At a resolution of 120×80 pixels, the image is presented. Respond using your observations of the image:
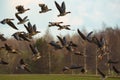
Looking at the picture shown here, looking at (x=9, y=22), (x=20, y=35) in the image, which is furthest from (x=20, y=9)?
(x=20, y=35)

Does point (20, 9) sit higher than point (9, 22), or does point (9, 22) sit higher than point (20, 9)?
point (20, 9)

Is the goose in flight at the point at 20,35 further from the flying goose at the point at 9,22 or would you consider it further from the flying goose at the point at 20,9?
the flying goose at the point at 20,9

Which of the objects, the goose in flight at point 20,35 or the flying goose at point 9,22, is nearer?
the flying goose at point 9,22

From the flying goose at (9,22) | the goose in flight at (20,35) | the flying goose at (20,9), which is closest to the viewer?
the flying goose at (20,9)

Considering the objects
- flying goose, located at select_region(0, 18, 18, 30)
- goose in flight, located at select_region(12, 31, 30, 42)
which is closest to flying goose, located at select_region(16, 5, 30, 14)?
flying goose, located at select_region(0, 18, 18, 30)

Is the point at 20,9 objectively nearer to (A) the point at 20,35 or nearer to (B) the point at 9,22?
(B) the point at 9,22

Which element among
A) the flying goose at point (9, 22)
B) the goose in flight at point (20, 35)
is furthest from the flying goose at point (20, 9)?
the goose in flight at point (20, 35)

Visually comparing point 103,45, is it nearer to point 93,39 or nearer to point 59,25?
point 93,39

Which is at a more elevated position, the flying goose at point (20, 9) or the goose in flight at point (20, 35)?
the flying goose at point (20, 9)

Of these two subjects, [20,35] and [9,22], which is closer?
[9,22]

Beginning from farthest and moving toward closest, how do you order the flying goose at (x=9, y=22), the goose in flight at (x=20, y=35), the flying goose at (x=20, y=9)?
1. the goose in flight at (x=20, y=35)
2. the flying goose at (x=9, y=22)
3. the flying goose at (x=20, y=9)

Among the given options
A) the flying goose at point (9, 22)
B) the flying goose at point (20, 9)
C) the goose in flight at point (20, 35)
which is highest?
the flying goose at point (20, 9)

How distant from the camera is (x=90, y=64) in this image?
9688cm

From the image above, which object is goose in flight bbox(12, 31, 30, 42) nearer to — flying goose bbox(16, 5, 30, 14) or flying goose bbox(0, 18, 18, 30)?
flying goose bbox(0, 18, 18, 30)
